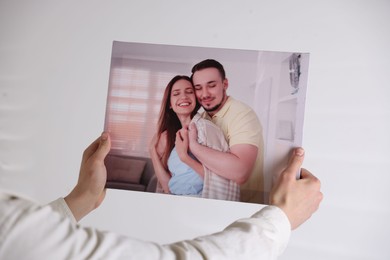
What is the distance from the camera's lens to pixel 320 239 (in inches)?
62.1

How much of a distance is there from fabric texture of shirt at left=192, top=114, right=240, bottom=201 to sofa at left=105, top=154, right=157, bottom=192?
0.23 metres

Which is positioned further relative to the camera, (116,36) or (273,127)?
(116,36)

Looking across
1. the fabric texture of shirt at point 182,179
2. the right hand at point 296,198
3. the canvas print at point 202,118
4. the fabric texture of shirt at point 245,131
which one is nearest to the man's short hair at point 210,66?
the canvas print at point 202,118

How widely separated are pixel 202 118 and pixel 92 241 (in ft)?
3.43

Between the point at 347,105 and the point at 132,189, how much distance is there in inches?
36.9

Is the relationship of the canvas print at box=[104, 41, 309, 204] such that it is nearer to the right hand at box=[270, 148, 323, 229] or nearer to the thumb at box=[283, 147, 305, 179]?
the thumb at box=[283, 147, 305, 179]

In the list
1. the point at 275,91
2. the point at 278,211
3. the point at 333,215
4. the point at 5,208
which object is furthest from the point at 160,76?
the point at 5,208

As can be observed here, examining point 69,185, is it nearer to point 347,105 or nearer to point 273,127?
point 273,127

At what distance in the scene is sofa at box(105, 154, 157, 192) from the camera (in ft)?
5.20

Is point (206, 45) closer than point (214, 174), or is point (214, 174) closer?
point (214, 174)

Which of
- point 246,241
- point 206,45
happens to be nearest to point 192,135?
point 206,45

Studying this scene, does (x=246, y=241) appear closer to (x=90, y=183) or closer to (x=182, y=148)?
(x=90, y=183)

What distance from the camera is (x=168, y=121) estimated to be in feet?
5.22

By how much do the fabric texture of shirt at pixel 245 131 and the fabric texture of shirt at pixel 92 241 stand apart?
873 millimetres
